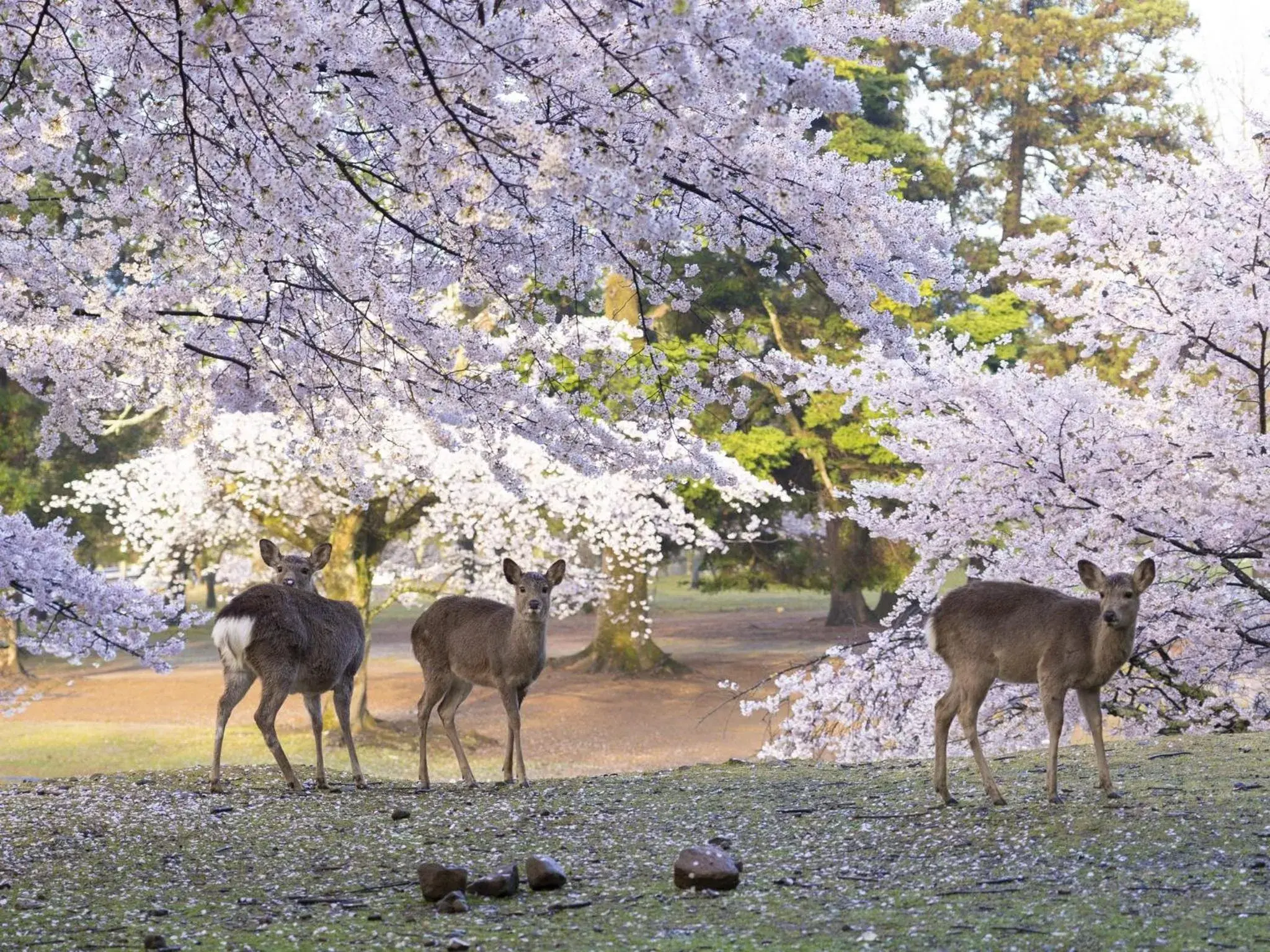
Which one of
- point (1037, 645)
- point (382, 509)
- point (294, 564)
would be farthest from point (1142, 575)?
point (382, 509)

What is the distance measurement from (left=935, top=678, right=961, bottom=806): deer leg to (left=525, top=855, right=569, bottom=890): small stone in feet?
7.74

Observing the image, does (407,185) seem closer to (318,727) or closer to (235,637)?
(235,637)

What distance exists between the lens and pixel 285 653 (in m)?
9.50

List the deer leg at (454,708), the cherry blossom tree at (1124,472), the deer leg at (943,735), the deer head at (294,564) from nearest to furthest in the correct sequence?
the deer leg at (943,735) → the deer leg at (454,708) → the deer head at (294,564) → the cherry blossom tree at (1124,472)

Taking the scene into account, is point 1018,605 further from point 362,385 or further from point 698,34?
point 362,385

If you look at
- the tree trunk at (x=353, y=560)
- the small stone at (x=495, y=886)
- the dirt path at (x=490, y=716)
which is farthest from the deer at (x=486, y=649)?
the tree trunk at (x=353, y=560)

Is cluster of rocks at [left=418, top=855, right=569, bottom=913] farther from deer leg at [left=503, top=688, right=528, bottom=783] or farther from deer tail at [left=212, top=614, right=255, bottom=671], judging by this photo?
deer tail at [left=212, top=614, right=255, bottom=671]

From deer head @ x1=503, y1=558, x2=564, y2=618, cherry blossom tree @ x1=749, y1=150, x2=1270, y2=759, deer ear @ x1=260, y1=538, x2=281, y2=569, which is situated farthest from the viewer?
cherry blossom tree @ x1=749, y1=150, x2=1270, y2=759

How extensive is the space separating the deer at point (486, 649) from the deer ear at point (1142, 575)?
12.1 feet

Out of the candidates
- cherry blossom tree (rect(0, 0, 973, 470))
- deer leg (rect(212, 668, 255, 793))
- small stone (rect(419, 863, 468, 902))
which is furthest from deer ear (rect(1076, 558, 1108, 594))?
deer leg (rect(212, 668, 255, 793))

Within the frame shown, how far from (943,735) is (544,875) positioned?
2.51 meters

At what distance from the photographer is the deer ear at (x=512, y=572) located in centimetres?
966

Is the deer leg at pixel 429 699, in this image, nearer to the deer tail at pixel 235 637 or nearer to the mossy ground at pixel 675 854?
the mossy ground at pixel 675 854

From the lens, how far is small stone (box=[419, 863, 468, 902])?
604 centimetres
